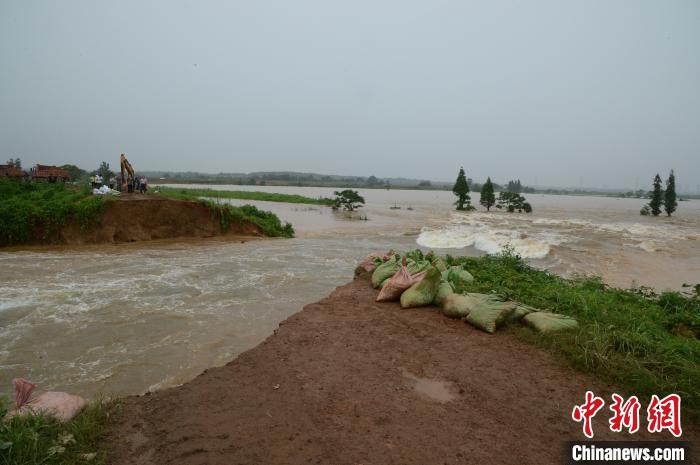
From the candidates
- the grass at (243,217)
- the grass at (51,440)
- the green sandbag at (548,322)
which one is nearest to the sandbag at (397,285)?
the green sandbag at (548,322)

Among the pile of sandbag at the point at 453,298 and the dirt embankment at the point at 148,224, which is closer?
the pile of sandbag at the point at 453,298

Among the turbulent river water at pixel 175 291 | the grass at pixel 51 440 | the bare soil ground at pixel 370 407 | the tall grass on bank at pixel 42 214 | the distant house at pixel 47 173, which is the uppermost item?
the distant house at pixel 47 173

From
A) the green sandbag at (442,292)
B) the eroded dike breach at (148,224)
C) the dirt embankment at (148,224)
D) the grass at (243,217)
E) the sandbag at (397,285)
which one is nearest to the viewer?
the green sandbag at (442,292)

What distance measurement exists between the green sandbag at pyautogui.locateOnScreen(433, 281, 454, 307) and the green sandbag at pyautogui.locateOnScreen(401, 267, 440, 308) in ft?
0.22

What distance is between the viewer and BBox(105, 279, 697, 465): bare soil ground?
2586mm

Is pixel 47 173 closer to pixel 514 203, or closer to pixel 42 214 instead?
pixel 42 214

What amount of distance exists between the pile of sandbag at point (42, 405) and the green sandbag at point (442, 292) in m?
4.57

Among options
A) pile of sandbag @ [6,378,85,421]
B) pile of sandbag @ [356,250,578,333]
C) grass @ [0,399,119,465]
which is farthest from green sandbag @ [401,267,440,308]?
pile of sandbag @ [6,378,85,421]

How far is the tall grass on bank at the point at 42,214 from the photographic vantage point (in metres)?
12.4

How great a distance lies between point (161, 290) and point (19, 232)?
29.3 ft

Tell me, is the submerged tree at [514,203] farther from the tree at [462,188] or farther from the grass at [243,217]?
the grass at [243,217]

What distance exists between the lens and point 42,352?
185 inches

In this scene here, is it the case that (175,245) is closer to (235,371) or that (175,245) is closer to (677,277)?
(235,371)

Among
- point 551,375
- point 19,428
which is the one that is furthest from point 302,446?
point 551,375
